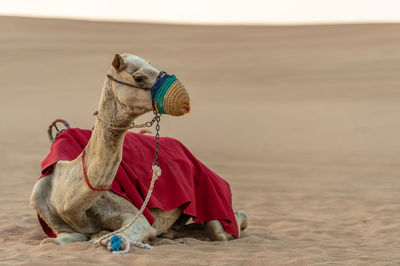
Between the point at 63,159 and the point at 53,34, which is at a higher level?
the point at 53,34

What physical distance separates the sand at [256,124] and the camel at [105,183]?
28 centimetres

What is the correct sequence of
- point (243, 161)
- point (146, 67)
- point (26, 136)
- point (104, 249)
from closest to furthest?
point (146, 67) < point (104, 249) < point (243, 161) < point (26, 136)

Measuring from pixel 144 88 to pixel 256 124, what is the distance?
18.1 metres

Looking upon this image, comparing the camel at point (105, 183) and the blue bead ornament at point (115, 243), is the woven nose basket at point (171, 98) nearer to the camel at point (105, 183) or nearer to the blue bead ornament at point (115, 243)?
the camel at point (105, 183)

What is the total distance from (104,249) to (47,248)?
0.50 m

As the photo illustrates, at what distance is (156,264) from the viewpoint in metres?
4.78

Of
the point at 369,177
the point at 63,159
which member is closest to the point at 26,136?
the point at 369,177

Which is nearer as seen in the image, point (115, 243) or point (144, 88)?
point (144, 88)

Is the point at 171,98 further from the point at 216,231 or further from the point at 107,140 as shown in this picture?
the point at 216,231

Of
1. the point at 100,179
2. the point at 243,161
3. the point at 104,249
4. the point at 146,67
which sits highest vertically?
the point at 146,67

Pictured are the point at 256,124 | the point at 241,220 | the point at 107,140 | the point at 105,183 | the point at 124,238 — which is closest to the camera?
the point at 107,140

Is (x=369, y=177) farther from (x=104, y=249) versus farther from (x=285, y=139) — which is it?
(x=104, y=249)

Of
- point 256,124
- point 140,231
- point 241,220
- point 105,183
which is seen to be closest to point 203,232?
point 241,220

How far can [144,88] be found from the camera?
179 inches
